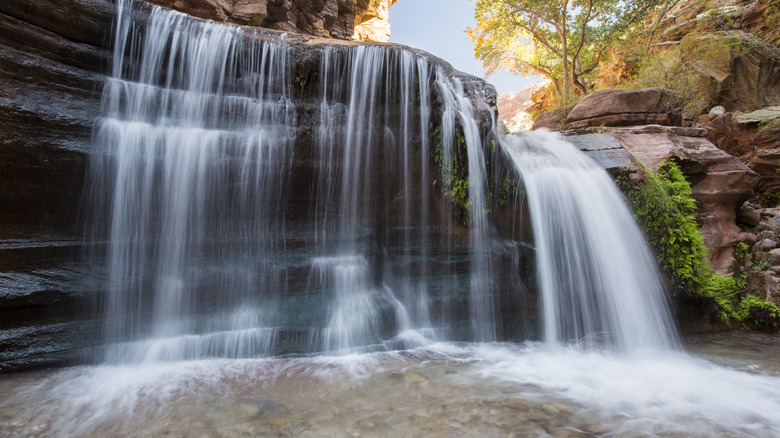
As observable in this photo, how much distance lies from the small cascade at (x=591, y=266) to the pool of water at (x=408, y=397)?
0.64 metres

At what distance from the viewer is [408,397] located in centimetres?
345

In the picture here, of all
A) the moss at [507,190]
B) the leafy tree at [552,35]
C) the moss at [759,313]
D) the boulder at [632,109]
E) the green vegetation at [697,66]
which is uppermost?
the leafy tree at [552,35]

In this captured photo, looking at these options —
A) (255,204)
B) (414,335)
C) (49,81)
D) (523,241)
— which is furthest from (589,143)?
(49,81)

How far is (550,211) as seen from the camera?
20.2 ft

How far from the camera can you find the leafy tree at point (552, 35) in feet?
51.5

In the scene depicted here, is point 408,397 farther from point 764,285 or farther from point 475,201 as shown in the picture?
point 764,285

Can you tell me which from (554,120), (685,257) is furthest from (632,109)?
(685,257)

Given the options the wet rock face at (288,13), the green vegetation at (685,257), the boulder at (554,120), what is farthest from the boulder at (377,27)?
the green vegetation at (685,257)

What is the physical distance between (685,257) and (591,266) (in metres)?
1.81

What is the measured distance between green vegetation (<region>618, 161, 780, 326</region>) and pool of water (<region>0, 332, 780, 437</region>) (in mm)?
1490

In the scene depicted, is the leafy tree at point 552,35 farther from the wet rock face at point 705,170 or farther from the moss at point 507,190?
the moss at point 507,190

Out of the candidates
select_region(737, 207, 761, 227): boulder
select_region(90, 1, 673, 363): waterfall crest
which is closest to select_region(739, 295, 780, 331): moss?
select_region(90, 1, 673, 363): waterfall crest

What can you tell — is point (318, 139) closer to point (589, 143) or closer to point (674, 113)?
point (589, 143)

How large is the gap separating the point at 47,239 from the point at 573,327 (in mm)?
7316
